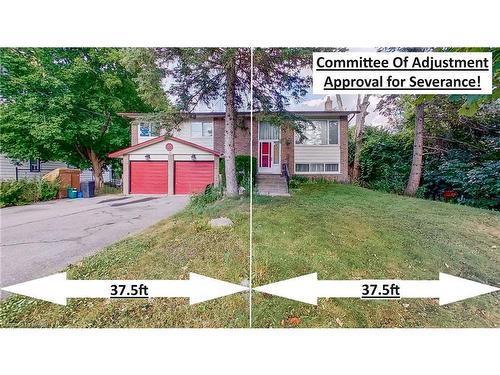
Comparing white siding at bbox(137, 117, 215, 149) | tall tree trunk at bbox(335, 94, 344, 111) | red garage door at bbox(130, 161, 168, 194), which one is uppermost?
tall tree trunk at bbox(335, 94, 344, 111)

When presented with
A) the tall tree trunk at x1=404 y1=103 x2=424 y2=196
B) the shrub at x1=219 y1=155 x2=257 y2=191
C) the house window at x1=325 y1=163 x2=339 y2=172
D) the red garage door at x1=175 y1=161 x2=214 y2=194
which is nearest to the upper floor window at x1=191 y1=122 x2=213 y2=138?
the red garage door at x1=175 y1=161 x2=214 y2=194

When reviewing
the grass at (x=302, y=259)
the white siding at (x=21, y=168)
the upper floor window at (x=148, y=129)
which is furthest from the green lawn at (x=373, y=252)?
the white siding at (x=21, y=168)

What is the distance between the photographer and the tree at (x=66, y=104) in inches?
76.8

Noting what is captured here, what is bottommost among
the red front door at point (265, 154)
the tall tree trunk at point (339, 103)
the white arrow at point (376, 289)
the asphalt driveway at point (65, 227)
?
the white arrow at point (376, 289)

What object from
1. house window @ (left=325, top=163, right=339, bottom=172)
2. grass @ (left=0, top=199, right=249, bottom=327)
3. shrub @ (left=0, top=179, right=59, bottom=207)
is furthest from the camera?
house window @ (left=325, top=163, right=339, bottom=172)

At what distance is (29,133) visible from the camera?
198 cm

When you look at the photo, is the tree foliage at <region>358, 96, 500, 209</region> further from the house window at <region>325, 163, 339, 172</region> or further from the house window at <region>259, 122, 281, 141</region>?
the house window at <region>259, 122, 281, 141</region>

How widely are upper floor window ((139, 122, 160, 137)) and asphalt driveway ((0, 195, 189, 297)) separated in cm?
56

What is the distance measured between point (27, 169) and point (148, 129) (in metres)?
1.09

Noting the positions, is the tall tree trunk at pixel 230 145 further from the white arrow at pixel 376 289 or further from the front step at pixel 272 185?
the white arrow at pixel 376 289

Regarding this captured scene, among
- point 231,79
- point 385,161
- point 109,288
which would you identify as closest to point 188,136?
point 231,79

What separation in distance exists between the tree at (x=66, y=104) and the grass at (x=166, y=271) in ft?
2.39

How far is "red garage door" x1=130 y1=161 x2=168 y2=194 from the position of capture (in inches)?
81.1

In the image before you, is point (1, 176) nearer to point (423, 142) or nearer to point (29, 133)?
point (29, 133)
